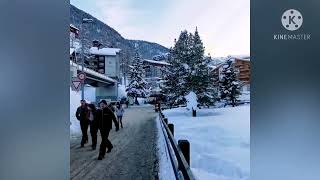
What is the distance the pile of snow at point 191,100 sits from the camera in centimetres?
487

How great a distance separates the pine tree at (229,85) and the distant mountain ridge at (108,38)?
0.55 meters

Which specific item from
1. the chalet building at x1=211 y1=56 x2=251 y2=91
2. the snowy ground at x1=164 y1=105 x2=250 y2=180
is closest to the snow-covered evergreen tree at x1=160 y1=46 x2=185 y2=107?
the snowy ground at x1=164 y1=105 x2=250 y2=180

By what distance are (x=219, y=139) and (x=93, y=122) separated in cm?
110

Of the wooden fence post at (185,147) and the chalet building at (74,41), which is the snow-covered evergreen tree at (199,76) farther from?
the chalet building at (74,41)

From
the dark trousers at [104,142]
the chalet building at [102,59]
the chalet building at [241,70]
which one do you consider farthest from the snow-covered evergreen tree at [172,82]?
the dark trousers at [104,142]

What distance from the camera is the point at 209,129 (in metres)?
4.88

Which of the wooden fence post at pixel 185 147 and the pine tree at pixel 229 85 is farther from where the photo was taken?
the wooden fence post at pixel 185 147

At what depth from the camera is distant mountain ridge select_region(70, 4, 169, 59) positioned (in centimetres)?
482

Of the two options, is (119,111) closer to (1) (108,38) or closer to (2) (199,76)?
(1) (108,38)

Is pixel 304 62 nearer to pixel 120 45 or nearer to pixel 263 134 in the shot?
pixel 263 134

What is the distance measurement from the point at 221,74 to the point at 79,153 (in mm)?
1372

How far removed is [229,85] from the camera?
473 centimetres

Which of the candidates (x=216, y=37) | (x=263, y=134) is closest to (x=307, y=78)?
(x=263, y=134)

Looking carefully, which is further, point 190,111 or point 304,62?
point 190,111
